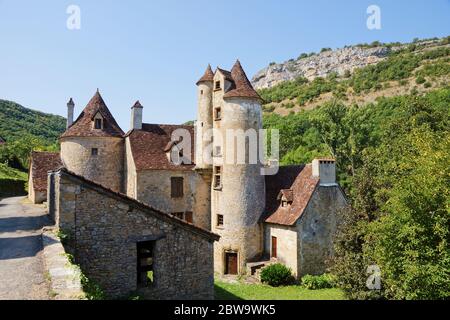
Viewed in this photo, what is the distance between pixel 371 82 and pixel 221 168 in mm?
73705

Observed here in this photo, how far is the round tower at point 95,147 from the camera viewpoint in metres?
28.5

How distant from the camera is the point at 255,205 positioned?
25672mm

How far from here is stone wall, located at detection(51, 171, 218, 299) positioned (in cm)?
1159

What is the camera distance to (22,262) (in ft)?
33.8

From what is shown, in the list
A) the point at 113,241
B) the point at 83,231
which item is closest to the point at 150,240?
the point at 113,241

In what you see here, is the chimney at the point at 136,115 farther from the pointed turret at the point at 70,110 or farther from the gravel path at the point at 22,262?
the gravel path at the point at 22,262

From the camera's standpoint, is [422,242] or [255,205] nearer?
[422,242]

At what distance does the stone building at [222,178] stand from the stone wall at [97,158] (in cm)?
8

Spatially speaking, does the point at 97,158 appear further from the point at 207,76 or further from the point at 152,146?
the point at 207,76

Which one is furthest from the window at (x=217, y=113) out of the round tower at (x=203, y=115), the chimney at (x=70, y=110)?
the chimney at (x=70, y=110)

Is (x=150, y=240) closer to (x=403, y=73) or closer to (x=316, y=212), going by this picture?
(x=316, y=212)

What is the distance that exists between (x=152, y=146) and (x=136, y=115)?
313 cm

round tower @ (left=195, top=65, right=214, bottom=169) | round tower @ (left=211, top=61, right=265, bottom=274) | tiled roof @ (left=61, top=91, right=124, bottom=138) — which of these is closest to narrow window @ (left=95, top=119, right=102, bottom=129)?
tiled roof @ (left=61, top=91, right=124, bottom=138)

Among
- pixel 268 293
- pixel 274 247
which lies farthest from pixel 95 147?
pixel 268 293
